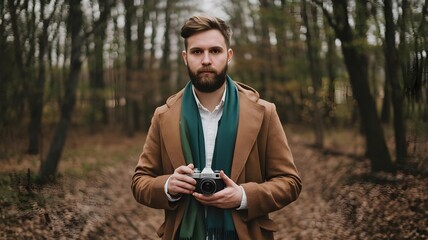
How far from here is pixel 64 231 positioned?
573cm

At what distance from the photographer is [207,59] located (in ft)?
7.27

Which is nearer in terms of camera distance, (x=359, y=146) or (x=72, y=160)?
(x=72, y=160)

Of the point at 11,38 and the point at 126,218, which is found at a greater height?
the point at 11,38

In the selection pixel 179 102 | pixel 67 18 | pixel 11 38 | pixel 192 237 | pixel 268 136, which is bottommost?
pixel 192 237

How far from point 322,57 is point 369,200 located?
43.5 feet

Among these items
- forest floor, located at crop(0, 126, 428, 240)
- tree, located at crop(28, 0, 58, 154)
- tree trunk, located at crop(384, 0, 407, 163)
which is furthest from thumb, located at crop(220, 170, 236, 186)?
tree trunk, located at crop(384, 0, 407, 163)

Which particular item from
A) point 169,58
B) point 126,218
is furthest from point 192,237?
point 169,58

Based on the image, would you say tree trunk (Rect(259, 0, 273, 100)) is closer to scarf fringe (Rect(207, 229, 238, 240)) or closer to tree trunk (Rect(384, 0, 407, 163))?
tree trunk (Rect(384, 0, 407, 163))

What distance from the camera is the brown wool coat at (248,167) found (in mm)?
2175

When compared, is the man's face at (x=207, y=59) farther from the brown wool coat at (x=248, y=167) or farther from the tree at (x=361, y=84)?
the tree at (x=361, y=84)

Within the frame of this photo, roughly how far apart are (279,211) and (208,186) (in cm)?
680

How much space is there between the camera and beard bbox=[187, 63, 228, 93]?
225cm

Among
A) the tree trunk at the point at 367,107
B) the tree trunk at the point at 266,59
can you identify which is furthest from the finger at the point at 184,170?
the tree trunk at the point at 266,59

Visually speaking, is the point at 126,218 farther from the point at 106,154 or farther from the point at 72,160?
A: the point at 106,154
